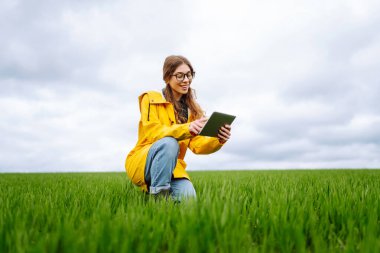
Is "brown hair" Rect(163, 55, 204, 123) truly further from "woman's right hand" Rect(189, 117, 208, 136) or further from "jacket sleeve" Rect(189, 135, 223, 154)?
"woman's right hand" Rect(189, 117, 208, 136)

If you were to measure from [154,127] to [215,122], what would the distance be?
619mm

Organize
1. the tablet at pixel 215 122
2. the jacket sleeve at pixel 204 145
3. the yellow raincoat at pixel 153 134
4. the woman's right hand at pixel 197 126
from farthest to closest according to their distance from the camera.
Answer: the jacket sleeve at pixel 204 145 < the yellow raincoat at pixel 153 134 < the woman's right hand at pixel 197 126 < the tablet at pixel 215 122

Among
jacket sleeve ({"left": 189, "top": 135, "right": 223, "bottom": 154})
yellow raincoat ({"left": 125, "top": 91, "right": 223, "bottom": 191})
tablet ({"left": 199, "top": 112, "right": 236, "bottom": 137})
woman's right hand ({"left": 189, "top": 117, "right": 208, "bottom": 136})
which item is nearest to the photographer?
tablet ({"left": 199, "top": 112, "right": 236, "bottom": 137})

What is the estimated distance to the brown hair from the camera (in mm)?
3450

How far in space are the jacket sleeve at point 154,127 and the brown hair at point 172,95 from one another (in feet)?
0.97

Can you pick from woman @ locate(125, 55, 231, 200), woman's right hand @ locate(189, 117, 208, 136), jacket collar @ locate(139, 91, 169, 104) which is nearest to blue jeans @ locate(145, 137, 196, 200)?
woman @ locate(125, 55, 231, 200)

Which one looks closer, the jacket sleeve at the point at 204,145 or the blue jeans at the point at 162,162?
the blue jeans at the point at 162,162

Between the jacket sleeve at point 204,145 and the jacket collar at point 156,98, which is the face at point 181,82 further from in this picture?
the jacket sleeve at point 204,145

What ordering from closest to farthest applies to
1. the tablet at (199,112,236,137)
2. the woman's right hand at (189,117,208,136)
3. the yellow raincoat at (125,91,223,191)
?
the tablet at (199,112,236,137) < the woman's right hand at (189,117,208,136) < the yellow raincoat at (125,91,223,191)

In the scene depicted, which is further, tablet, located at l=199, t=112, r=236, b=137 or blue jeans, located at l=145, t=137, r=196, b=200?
blue jeans, located at l=145, t=137, r=196, b=200

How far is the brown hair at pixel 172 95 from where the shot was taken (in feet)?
11.3

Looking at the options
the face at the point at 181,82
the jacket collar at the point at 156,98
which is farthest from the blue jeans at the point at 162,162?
the face at the point at 181,82

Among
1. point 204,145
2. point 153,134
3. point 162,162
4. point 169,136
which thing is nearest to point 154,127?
point 153,134

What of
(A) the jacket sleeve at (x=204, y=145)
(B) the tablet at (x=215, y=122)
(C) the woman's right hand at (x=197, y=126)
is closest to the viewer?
(B) the tablet at (x=215, y=122)
